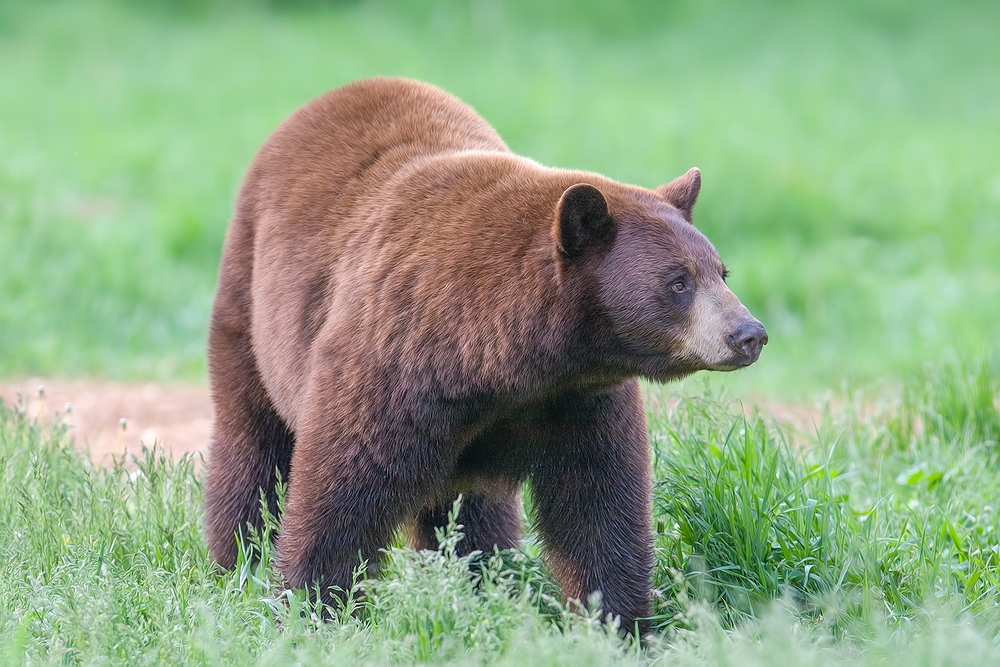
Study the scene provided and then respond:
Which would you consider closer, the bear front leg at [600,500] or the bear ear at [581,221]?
the bear ear at [581,221]

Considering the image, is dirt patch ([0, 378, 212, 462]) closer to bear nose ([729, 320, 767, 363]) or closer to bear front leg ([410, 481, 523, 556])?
bear front leg ([410, 481, 523, 556])

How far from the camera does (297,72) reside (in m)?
16.8

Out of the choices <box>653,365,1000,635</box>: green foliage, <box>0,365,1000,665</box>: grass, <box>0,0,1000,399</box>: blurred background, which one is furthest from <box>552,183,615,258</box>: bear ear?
<box>0,0,1000,399</box>: blurred background

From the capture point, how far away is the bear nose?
3.46 m

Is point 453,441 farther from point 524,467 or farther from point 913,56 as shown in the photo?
point 913,56

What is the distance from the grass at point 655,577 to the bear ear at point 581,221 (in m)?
0.91

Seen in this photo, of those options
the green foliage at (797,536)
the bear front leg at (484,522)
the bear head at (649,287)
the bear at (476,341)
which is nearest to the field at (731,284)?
the green foliage at (797,536)

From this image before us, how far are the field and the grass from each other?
0.06 feet

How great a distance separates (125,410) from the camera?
24.4 feet

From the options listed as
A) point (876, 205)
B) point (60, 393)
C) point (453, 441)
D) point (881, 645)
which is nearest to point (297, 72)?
point (876, 205)

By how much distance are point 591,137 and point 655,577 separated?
9.93 metres

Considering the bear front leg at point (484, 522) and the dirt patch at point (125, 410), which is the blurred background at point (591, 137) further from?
the bear front leg at point (484, 522)

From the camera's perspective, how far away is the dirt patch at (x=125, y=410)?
22.0 ft

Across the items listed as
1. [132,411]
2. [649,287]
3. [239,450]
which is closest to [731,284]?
[132,411]
